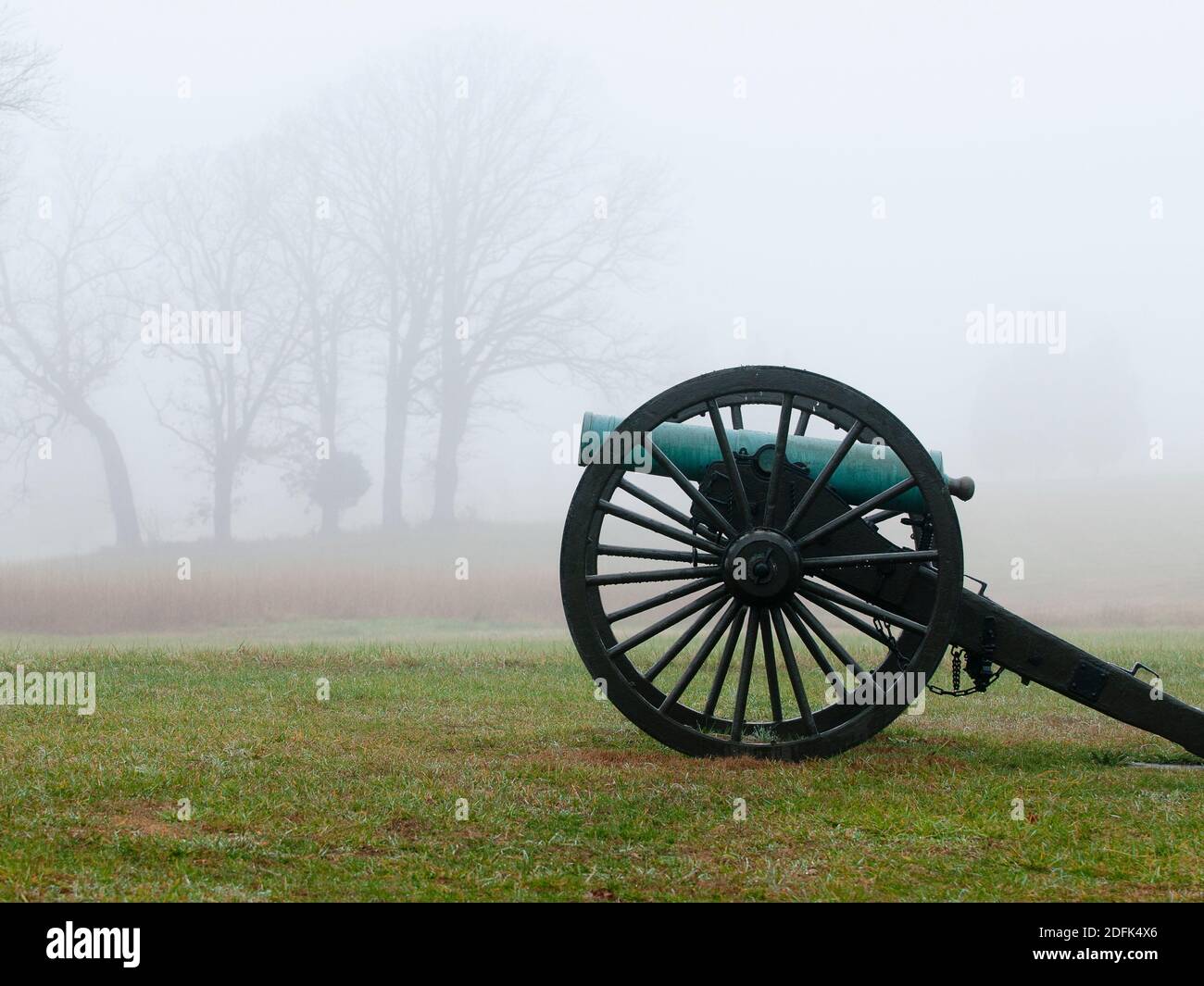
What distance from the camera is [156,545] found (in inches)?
1259

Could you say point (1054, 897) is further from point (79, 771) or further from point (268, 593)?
point (268, 593)

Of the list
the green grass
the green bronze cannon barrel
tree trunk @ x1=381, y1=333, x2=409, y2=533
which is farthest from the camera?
tree trunk @ x1=381, y1=333, x2=409, y2=533

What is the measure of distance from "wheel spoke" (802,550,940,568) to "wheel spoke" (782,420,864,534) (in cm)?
20

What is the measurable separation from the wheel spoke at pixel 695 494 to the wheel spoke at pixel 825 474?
0.28 meters

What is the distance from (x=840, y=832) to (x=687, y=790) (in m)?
0.85

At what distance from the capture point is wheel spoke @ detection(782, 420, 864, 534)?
6.56m

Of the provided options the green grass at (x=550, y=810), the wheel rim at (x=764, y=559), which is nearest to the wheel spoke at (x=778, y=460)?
the wheel rim at (x=764, y=559)

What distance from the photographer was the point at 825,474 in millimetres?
6609

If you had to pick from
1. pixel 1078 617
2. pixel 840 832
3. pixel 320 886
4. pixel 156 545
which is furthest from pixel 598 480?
pixel 156 545

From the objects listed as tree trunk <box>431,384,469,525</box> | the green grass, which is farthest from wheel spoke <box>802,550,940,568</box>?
tree trunk <box>431,384,469,525</box>

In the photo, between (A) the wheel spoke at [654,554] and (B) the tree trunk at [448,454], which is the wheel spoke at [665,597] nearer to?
(A) the wheel spoke at [654,554]

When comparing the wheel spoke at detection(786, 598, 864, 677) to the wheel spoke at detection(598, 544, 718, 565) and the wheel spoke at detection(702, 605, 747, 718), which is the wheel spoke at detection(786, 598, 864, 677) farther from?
the wheel spoke at detection(598, 544, 718, 565)

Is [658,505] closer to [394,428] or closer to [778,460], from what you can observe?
[778,460]

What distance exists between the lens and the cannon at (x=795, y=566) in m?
6.63
